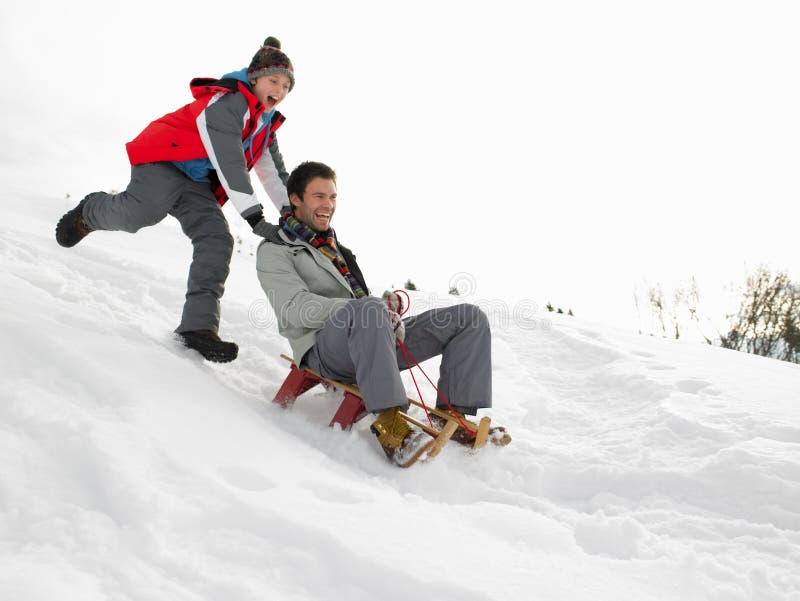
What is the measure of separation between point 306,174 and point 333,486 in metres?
1.47

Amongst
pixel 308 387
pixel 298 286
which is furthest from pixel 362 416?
pixel 298 286

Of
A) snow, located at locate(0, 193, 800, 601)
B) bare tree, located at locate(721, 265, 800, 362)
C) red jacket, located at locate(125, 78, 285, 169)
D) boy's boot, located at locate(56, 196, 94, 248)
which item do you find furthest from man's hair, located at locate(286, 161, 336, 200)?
bare tree, located at locate(721, 265, 800, 362)

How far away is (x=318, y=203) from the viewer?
2586mm

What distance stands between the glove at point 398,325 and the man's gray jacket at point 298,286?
0.21 metres

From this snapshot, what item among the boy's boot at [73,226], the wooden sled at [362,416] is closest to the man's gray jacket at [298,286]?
the wooden sled at [362,416]

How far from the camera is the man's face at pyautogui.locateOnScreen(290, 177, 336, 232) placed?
8.48 feet

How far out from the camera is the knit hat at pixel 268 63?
2.71m

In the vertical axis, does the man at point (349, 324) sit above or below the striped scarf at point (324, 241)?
below

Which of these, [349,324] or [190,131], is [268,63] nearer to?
[190,131]

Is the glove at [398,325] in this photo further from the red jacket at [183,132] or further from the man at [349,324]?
the red jacket at [183,132]

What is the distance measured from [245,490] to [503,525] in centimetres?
75

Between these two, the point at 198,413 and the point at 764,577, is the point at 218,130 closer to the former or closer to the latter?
the point at 198,413

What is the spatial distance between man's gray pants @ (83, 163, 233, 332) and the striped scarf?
1.23 ft

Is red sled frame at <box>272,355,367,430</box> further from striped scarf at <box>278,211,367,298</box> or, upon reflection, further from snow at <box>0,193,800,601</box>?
striped scarf at <box>278,211,367,298</box>
